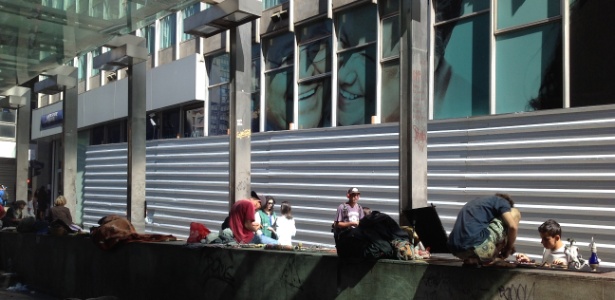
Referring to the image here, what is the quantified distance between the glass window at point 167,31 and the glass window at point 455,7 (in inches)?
428

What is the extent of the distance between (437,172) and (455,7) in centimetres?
311

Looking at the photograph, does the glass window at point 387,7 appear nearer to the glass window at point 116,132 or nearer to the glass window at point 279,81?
→ the glass window at point 279,81

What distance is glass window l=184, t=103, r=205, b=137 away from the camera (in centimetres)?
1945

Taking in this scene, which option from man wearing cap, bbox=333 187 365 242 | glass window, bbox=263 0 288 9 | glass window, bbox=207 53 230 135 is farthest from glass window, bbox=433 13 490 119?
glass window, bbox=207 53 230 135

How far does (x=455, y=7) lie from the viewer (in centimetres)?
1227

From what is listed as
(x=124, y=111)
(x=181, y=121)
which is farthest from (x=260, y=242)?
(x=124, y=111)

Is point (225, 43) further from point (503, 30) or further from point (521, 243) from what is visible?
point (521, 243)

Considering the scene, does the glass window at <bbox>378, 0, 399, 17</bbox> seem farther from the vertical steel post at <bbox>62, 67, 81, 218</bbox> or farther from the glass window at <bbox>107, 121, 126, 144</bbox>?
the glass window at <bbox>107, 121, 126, 144</bbox>

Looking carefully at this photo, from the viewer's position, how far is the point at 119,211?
21109 mm

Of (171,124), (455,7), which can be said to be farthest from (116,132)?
(455,7)

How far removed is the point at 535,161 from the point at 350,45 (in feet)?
18.7

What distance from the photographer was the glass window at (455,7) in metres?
11.8

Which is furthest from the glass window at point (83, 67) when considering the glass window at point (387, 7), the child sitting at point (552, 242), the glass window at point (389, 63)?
the child sitting at point (552, 242)

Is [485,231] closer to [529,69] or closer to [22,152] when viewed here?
[529,69]
